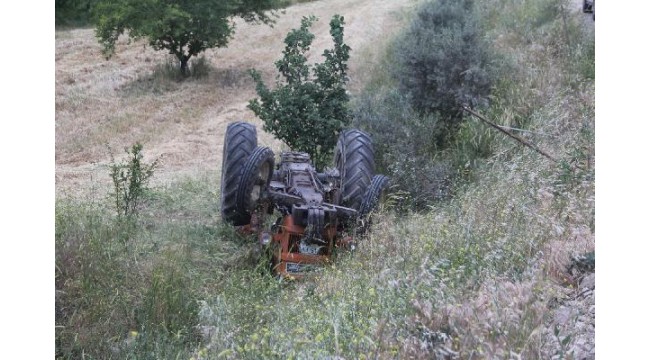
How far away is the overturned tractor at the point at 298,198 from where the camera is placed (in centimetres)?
689

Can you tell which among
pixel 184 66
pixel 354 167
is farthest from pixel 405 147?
pixel 184 66

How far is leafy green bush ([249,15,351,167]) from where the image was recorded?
10.2 m

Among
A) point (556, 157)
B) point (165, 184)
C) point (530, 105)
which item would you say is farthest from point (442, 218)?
point (165, 184)

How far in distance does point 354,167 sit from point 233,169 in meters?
1.20

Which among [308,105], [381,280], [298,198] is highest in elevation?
[308,105]

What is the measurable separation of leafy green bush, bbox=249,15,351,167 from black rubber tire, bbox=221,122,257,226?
7.17 ft

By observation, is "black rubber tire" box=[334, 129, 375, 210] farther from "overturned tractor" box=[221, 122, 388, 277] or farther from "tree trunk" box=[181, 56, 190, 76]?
"tree trunk" box=[181, 56, 190, 76]

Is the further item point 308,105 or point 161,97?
point 161,97

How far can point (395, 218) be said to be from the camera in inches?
298

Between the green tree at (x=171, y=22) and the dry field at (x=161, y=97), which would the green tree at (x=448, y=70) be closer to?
the dry field at (x=161, y=97)

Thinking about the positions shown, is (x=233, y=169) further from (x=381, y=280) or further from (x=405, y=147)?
(x=405, y=147)

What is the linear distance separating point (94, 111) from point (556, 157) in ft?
37.2

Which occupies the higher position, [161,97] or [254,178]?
[254,178]

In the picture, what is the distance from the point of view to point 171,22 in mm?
18797
